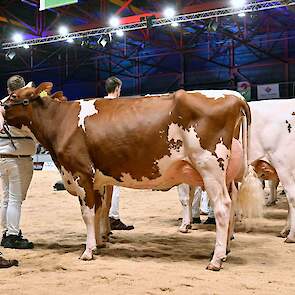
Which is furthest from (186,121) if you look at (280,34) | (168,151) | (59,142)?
(280,34)

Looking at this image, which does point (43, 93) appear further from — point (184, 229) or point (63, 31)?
point (63, 31)

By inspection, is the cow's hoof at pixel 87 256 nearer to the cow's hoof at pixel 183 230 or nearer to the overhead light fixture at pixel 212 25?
the cow's hoof at pixel 183 230

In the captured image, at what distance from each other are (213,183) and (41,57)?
21897mm

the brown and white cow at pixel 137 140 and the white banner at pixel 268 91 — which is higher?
the white banner at pixel 268 91

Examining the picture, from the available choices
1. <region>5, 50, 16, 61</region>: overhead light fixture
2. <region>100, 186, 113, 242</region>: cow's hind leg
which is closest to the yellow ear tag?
<region>100, 186, 113, 242</region>: cow's hind leg

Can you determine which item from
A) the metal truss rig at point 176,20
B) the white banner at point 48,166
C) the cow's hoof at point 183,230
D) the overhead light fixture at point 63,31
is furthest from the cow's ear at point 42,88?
the overhead light fixture at point 63,31

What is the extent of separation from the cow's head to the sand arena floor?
1.26 metres

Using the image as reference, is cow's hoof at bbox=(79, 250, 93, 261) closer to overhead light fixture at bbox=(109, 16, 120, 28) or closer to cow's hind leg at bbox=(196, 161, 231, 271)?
cow's hind leg at bbox=(196, 161, 231, 271)

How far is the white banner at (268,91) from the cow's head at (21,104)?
1426 cm

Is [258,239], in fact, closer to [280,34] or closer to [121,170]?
[121,170]

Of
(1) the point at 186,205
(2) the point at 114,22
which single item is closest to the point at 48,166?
(2) the point at 114,22

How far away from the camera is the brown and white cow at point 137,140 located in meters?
4.12

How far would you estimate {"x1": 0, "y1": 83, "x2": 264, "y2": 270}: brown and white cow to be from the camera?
13.5ft

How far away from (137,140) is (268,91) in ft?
48.1
